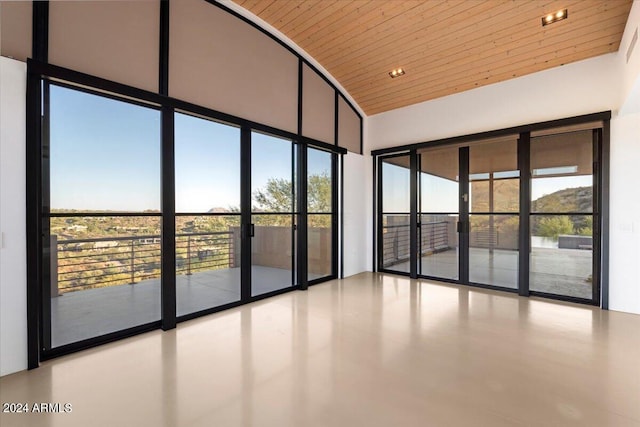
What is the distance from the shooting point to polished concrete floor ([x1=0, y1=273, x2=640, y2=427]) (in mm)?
2117

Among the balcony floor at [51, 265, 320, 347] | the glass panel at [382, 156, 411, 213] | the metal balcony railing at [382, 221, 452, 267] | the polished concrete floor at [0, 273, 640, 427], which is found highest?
the glass panel at [382, 156, 411, 213]

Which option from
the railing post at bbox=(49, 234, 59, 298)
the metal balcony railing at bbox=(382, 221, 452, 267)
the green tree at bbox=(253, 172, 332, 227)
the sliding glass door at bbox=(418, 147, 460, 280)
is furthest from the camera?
the metal balcony railing at bbox=(382, 221, 452, 267)

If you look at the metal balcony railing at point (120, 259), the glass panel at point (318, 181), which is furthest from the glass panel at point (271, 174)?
the metal balcony railing at point (120, 259)

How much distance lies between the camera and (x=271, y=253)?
5.12 metres

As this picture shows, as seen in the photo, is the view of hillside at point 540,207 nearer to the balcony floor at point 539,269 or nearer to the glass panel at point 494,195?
the glass panel at point 494,195

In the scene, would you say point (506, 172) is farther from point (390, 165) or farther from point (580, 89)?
point (390, 165)

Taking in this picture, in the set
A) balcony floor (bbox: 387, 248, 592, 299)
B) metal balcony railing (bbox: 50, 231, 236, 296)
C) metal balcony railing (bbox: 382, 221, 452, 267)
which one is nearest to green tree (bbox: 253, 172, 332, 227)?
metal balcony railing (bbox: 50, 231, 236, 296)

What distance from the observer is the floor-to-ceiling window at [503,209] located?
15.3 feet

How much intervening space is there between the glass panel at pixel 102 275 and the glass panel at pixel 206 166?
58 centimetres

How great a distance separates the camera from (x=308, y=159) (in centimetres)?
569

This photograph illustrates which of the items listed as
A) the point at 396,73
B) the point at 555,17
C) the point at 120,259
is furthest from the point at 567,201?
the point at 120,259

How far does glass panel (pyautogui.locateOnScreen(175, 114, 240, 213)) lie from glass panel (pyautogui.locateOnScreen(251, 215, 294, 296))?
Result: 649mm

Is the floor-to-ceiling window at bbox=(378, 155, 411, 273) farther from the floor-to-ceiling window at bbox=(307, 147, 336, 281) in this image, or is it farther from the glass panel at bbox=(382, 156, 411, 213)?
the floor-to-ceiling window at bbox=(307, 147, 336, 281)

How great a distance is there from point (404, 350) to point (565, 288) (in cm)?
354
